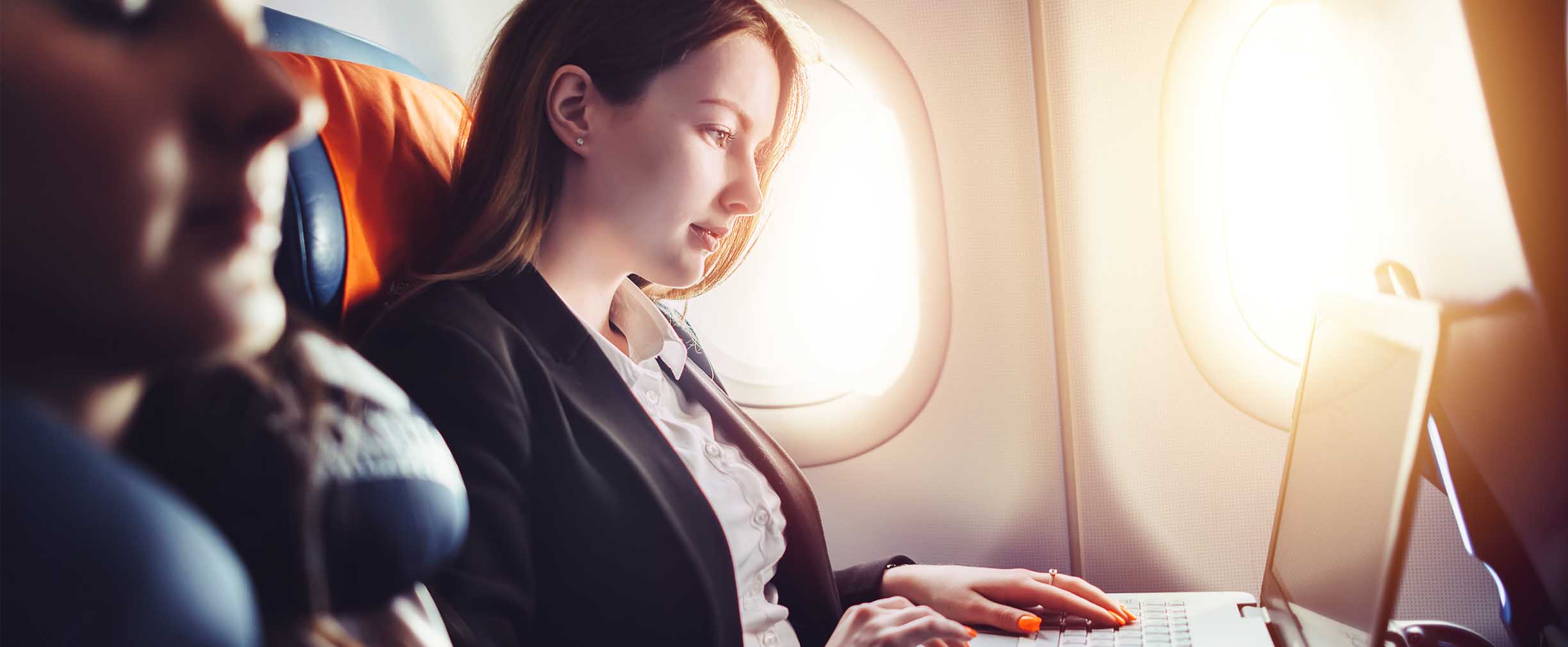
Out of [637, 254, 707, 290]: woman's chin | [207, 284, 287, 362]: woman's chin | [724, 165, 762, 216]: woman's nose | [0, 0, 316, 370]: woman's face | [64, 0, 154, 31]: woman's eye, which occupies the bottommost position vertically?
[637, 254, 707, 290]: woman's chin

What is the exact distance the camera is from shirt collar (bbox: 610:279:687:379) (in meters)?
1.18

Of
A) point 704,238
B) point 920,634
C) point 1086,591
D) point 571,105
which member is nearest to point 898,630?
point 920,634

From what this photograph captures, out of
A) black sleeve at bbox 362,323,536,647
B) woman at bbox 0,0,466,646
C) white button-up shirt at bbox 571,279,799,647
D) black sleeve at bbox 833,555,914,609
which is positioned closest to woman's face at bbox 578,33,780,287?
white button-up shirt at bbox 571,279,799,647

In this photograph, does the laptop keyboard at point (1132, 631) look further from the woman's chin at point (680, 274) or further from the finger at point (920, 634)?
the woman's chin at point (680, 274)

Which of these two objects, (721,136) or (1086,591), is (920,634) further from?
(721,136)

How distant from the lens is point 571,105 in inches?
37.7

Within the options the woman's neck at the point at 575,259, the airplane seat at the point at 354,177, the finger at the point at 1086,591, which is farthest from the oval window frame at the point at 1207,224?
the airplane seat at the point at 354,177

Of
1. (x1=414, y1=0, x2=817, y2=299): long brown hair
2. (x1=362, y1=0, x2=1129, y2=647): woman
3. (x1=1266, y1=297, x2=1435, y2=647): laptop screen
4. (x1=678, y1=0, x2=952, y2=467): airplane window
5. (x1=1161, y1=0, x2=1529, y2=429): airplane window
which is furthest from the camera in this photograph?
(x1=678, y1=0, x2=952, y2=467): airplane window

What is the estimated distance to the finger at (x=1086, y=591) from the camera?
1.15 metres

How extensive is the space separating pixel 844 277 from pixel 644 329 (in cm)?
55

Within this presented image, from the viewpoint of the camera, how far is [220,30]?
19 centimetres

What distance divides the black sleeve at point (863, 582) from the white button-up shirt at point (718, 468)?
20 centimetres

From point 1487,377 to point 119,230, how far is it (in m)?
0.66

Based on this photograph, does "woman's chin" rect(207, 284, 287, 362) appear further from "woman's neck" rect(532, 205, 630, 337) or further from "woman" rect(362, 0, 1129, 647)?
"woman's neck" rect(532, 205, 630, 337)
